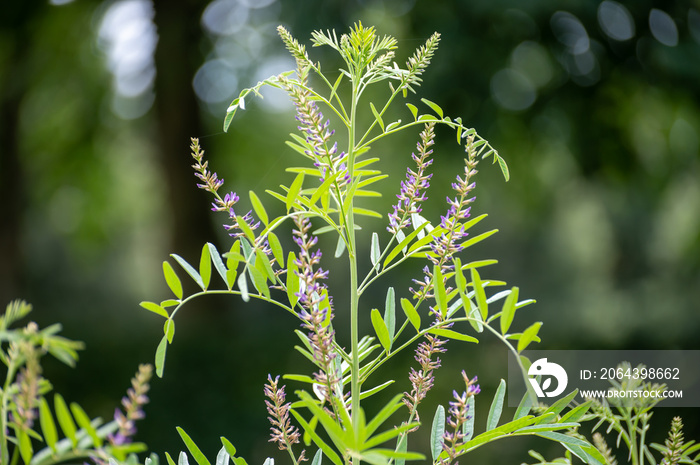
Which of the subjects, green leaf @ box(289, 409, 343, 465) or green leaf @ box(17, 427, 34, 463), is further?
green leaf @ box(289, 409, 343, 465)

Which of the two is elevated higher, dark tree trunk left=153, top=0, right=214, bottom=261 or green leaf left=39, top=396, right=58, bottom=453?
dark tree trunk left=153, top=0, right=214, bottom=261

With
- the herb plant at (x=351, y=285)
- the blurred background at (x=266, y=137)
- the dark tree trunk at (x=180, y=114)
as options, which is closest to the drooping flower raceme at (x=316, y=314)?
the herb plant at (x=351, y=285)

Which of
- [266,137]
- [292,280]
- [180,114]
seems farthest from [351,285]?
[266,137]

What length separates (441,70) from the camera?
8.82 feet

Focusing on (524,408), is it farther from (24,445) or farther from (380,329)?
(24,445)

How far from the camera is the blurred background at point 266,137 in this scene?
2736mm

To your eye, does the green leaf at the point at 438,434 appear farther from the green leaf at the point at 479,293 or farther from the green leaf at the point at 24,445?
the green leaf at the point at 24,445

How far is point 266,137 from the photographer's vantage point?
4074mm

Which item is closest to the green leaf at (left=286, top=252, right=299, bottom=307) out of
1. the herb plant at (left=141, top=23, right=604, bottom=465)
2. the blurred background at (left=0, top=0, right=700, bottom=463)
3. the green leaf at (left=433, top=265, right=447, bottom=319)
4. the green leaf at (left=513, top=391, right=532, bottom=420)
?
the herb plant at (left=141, top=23, right=604, bottom=465)

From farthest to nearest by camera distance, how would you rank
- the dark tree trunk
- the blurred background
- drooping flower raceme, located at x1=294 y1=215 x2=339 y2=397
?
the dark tree trunk < the blurred background < drooping flower raceme, located at x1=294 y1=215 x2=339 y2=397

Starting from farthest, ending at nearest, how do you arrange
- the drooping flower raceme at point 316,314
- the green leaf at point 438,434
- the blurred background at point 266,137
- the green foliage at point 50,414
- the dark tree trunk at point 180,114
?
the dark tree trunk at point 180,114, the blurred background at point 266,137, the green leaf at point 438,434, the drooping flower raceme at point 316,314, the green foliage at point 50,414

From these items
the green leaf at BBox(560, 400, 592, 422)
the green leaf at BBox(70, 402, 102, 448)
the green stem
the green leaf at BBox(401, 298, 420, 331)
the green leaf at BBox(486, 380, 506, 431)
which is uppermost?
the green leaf at BBox(401, 298, 420, 331)

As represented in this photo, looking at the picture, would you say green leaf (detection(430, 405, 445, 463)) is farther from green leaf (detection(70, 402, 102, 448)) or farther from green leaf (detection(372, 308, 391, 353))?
green leaf (detection(70, 402, 102, 448))

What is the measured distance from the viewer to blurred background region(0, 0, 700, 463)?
108 inches
